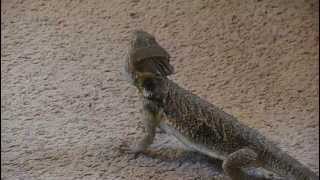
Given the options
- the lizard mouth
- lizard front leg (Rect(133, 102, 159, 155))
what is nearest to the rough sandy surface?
lizard front leg (Rect(133, 102, 159, 155))

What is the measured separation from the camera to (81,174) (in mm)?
1645

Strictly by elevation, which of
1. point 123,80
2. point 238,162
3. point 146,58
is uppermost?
point 146,58

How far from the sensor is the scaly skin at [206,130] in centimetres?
160

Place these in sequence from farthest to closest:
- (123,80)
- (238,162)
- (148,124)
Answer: (123,80) < (148,124) < (238,162)

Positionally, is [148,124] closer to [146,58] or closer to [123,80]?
[146,58]

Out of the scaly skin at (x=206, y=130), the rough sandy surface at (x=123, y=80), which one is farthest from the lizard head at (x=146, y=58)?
the rough sandy surface at (x=123, y=80)

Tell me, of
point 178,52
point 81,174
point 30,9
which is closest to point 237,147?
point 81,174

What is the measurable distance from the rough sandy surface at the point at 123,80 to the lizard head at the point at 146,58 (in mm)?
254

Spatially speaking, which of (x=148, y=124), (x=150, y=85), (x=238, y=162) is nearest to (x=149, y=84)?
(x=150, y=85)

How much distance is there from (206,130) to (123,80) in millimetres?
452

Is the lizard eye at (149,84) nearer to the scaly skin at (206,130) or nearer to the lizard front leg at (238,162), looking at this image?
the scaly skin at (206,130)

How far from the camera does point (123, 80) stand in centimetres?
201

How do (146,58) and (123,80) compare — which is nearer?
(146,58)

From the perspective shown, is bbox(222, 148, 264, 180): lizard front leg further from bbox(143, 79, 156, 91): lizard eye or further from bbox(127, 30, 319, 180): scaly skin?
bbox(143, 79, 156, 91): lizard eye
